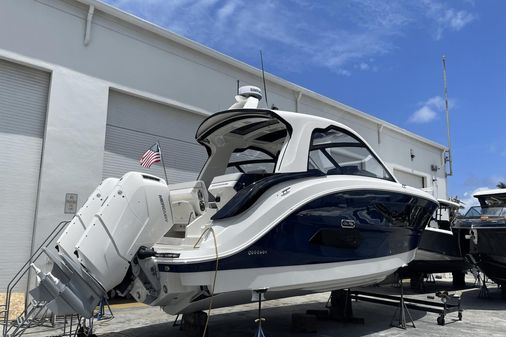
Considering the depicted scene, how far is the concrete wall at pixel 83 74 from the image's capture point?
8102mm

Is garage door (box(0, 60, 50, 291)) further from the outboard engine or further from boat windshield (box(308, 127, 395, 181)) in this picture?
boat windshield (box(308, 127, 395, 181))

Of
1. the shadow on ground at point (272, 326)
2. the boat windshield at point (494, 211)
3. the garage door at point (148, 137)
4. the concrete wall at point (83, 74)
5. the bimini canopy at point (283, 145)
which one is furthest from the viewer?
the garage door at point (148, 137)

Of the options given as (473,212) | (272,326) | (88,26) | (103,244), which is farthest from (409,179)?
(103,244)

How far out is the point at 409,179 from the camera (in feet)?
64.8

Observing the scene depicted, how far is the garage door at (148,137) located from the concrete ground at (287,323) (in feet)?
10.4

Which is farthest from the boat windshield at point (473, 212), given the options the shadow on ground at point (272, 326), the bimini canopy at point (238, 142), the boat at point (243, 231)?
the bimini canopy at point (238, 142)

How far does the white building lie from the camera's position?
7.93m

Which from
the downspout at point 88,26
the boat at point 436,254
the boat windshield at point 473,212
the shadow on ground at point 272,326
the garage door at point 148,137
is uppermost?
the downspout at point 88,26

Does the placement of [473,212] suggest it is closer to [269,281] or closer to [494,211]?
[494,211]

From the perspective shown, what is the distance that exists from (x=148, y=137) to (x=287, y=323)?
5566 millimetres

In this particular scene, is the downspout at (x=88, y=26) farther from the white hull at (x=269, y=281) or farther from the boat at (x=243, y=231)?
the white hull at (x=269, y=281)

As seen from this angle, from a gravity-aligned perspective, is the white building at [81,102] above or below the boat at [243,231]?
above

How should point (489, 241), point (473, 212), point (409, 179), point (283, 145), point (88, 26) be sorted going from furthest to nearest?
point (409, 179)
point (473, 212)
point (88, 26)
point (489, 241)
point (283, 145)

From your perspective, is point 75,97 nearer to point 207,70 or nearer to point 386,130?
point 207,70
